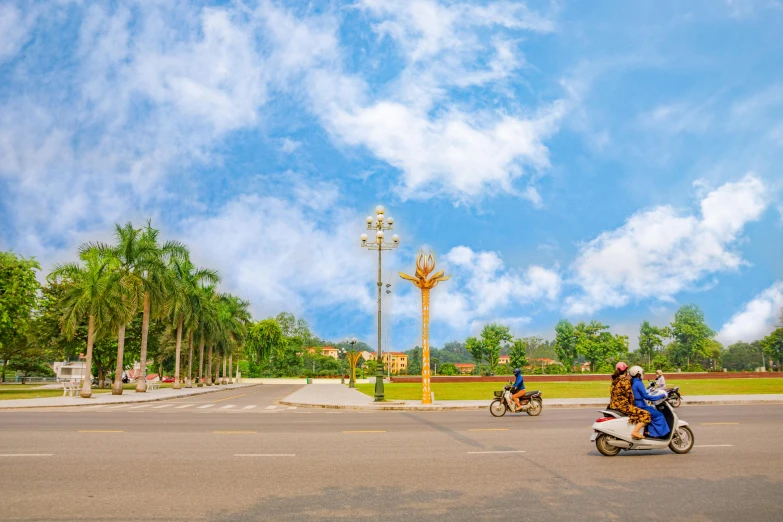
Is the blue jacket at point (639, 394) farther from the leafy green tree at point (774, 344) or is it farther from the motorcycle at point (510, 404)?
the leafy green tree at point (774, 344)

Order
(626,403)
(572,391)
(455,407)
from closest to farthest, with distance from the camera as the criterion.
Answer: (626,403), (455,407), (572,391)

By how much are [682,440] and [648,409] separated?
0.92m

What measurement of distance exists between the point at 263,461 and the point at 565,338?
373 feet

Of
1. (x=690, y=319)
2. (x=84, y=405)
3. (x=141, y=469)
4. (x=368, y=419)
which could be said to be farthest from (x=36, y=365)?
(x=690, y=319)

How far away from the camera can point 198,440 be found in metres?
13.2

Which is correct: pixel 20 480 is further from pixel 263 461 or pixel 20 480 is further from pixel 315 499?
pixel 315 499

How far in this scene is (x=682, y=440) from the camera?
435 inches

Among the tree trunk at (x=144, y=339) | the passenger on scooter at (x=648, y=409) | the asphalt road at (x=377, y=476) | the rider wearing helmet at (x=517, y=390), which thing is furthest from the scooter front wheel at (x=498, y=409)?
the tree trunk at (x=144, y=339)

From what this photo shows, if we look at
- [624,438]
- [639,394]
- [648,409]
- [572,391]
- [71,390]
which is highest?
[639,394]

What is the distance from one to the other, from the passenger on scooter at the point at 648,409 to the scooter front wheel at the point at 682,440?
41 centimetres

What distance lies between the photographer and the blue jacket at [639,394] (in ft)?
35.1

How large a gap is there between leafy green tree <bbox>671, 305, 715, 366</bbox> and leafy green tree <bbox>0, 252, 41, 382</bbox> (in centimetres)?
11861

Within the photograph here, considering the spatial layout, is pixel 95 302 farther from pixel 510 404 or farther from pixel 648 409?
pixel 648 409

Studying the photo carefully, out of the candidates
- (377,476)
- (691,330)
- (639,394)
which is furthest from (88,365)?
(691,330)
